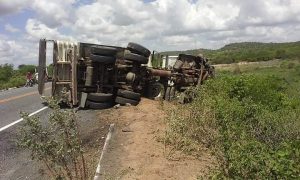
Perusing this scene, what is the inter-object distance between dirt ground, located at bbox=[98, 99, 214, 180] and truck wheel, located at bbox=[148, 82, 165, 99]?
5.34 meters

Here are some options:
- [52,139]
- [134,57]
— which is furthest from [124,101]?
[52,139]

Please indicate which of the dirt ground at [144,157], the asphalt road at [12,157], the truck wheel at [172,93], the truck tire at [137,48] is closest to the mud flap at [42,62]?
the asphalt road at [12,157]

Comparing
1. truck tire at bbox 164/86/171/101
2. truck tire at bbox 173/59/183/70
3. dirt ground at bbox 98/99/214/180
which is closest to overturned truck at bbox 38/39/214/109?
truck tire at bbox 164/86/171/101

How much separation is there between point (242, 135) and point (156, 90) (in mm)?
11951

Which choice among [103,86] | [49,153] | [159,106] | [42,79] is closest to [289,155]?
[49,153]

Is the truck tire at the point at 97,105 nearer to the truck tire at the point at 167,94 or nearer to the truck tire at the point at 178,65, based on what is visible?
the truck tire at the point at 167,94

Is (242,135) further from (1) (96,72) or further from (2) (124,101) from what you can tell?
(1) (96,72)

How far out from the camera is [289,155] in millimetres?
6215

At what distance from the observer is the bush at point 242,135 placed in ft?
19.6

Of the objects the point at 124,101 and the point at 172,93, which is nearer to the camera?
the point at 124,101

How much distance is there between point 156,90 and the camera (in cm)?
1939

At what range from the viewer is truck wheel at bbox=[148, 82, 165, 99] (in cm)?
1925

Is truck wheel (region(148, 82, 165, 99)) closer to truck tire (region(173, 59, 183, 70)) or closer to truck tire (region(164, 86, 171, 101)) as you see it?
truck tire (region(164, 86, 171, 101))

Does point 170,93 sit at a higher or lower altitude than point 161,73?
lower
